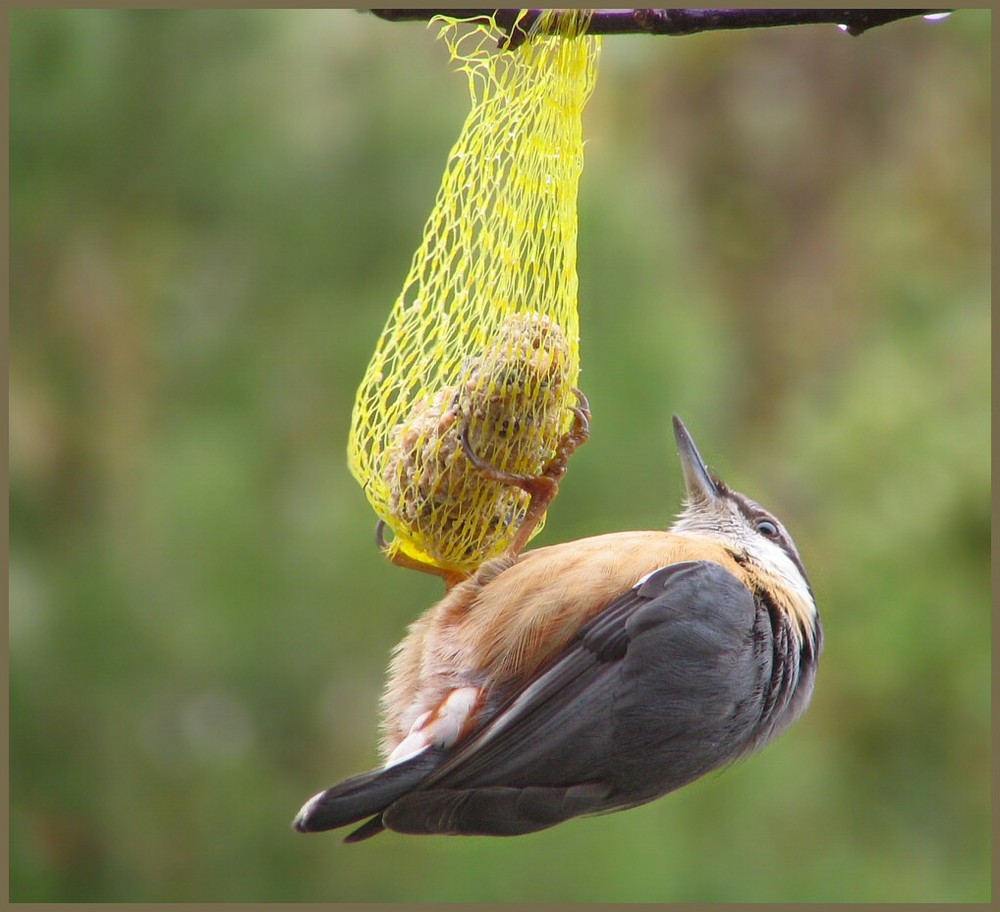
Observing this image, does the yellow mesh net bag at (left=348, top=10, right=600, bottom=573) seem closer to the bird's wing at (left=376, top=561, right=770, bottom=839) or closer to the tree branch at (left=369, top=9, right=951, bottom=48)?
the tree branch at (left=369, top=9, right=951, bottom=48)

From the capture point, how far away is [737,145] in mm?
6848

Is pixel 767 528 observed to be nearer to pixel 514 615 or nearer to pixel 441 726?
pixel 514 615

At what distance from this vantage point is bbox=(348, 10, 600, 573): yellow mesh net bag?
2244 millimetres

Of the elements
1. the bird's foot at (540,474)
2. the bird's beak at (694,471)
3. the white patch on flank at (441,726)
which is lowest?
the white patch on flank at (441,726)

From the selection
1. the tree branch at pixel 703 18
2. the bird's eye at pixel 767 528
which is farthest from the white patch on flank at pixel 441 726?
the tree branch at pixel 703 18

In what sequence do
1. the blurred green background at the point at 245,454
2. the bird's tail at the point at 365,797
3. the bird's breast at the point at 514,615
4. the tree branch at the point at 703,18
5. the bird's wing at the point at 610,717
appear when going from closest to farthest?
the tree branch at the point at 703,18, the bird's tail at the point at 365,797, the bird's wing at the point at 610,717, the bird's breast at the point at 514,615, the blurred green background at the point at 245,454

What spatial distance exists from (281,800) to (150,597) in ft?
2.43

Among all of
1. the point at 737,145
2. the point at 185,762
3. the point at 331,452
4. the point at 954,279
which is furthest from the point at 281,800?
the point at 737,145

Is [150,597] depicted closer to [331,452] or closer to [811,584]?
[331,452]

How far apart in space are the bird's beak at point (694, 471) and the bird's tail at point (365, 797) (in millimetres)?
943

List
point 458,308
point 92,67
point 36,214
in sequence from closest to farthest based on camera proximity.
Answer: point 458,308, point 92,67, point 36,214

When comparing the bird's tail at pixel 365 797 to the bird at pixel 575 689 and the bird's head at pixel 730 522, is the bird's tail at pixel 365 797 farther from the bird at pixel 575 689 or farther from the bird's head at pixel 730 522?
the bird's head at pixel 730 522

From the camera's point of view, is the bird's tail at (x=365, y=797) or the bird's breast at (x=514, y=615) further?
the bird's breast at (x=514, y=615)

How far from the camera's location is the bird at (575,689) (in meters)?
2.22
